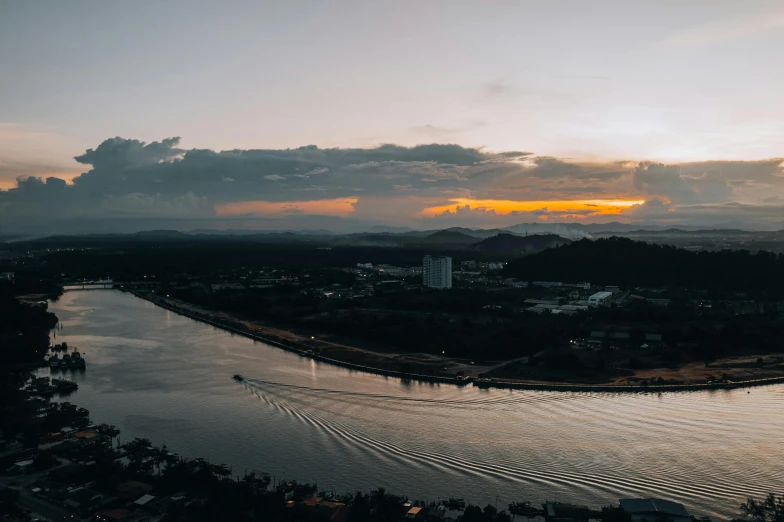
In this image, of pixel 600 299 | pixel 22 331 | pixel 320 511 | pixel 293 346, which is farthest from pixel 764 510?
pixel 22 331

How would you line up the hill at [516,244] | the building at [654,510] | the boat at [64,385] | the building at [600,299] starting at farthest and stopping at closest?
the hill at [516,244] → the building at [600,299] → the boat at [64,385] → the building at [654,510]

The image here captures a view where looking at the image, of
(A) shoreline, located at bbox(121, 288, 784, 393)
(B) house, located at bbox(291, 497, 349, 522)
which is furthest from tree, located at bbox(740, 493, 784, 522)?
(A) shoreline, located at bbox(121, 288, 784, 393)

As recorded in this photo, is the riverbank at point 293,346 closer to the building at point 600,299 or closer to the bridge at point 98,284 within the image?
the bridge at point 98,284

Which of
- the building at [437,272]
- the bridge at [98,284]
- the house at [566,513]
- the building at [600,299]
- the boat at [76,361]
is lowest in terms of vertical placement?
the house at [566,513]

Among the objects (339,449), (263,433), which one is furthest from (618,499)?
(263,433)

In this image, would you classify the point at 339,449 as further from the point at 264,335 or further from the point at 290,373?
the point at 264,335

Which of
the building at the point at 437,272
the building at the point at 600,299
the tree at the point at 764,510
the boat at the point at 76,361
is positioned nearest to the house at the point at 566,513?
the tree at the point at 764,510
